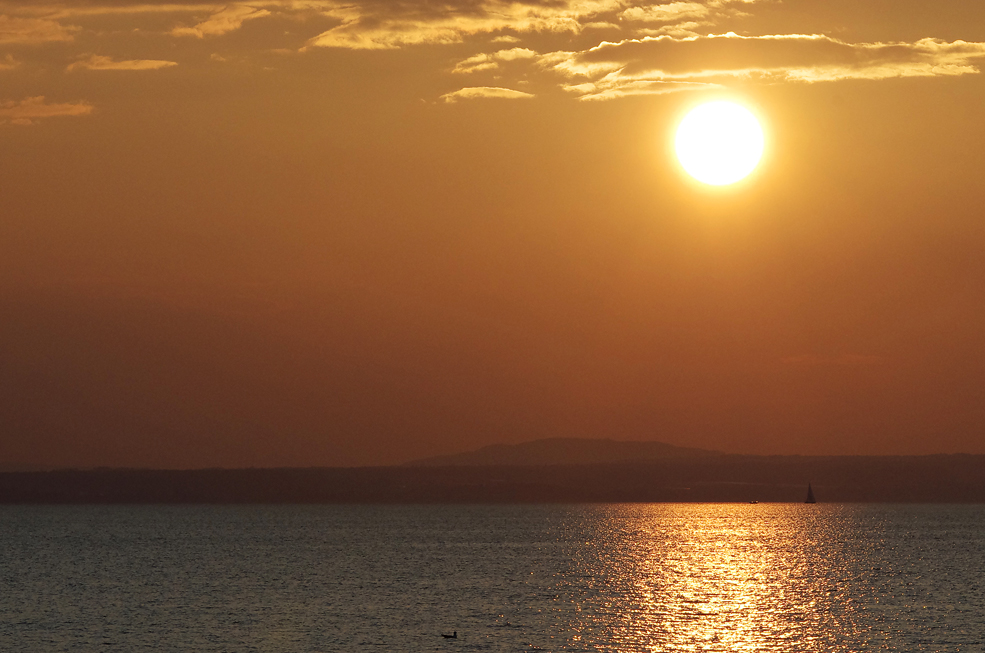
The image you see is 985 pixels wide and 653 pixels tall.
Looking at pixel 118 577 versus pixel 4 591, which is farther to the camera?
pixel 118 577

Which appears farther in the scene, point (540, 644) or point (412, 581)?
point (412, 581)

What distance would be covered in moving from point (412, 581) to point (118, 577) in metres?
39.4

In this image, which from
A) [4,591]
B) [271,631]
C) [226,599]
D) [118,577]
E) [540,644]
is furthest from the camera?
[118,577]

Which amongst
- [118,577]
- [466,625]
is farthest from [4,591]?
[466,625]

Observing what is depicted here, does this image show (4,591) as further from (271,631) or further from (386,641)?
(386,641)

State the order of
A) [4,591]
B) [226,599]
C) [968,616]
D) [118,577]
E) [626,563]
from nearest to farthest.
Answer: [968,616]
[226,599]
[4,591]
[118,577]
[626,563]

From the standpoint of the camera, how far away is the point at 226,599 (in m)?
124

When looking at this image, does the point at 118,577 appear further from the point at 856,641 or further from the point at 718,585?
the point at 856,641

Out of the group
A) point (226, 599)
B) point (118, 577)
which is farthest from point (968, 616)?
point (118, 577)

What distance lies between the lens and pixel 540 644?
295 feet

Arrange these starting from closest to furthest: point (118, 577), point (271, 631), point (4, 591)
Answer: point (271, 631), point (4, 591), point (118, 577)

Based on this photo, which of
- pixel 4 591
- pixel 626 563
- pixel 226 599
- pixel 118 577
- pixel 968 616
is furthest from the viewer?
pixel 626 563

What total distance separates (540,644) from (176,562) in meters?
107

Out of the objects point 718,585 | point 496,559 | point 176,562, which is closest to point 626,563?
point 496,559
